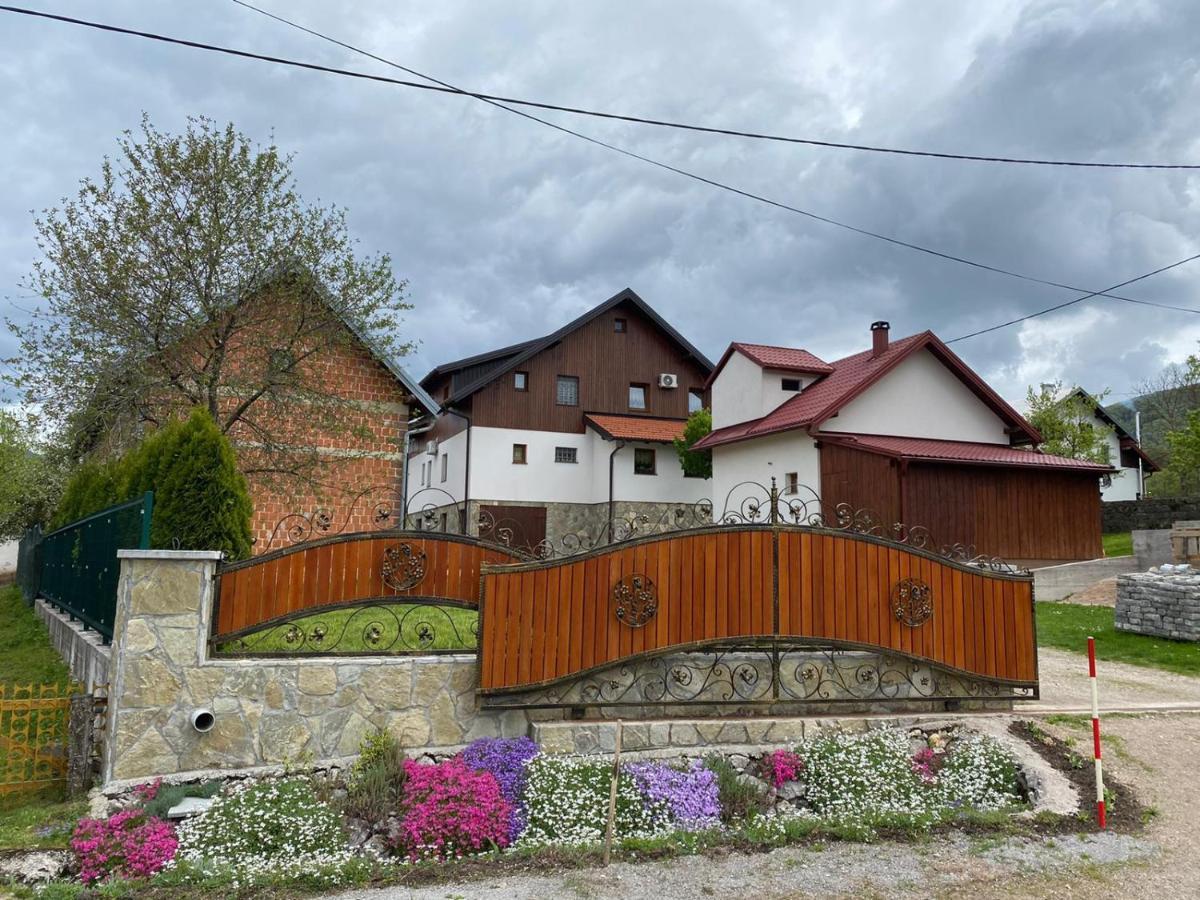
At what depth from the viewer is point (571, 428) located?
2680cm

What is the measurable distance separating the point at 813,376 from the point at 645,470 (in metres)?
6.80

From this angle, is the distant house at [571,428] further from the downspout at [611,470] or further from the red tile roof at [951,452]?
the red tile roof at [951,452]

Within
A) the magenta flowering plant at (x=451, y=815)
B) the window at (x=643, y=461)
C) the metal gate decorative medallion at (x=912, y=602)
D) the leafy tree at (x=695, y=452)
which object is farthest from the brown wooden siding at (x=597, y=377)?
the magenta flowering plant at (x=451, y=815)

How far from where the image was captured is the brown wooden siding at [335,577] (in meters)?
5.93

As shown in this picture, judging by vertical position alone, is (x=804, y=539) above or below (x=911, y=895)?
above

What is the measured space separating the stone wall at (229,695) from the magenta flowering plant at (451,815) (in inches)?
25.7

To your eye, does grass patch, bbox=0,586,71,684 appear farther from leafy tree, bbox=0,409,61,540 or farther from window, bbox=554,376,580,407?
window, bbox=554,376,580,407

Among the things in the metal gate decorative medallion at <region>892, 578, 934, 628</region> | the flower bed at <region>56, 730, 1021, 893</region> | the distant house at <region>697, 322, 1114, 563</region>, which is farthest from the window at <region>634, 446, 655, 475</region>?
the flower bed at <region>56, 730, 1021, 893</region>

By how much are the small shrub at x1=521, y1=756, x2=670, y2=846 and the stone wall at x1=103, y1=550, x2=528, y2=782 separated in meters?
0.73

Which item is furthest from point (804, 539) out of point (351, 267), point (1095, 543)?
point (1095, 543)

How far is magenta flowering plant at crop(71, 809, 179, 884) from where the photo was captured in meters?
4.46

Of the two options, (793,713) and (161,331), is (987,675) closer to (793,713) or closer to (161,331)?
(793,713)

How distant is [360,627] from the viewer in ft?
Result: 28.6

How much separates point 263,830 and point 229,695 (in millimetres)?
1122
